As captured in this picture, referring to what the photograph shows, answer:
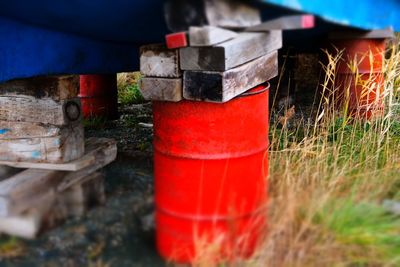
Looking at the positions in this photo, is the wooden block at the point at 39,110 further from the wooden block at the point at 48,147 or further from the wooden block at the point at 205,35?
the wooden block at the point at 205,35

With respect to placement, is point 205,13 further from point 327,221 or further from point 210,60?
point 327,221

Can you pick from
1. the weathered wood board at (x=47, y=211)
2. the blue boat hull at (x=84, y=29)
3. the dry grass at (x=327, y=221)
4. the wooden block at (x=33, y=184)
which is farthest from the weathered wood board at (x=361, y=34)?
the weathered wood board at (x=47, y=211)

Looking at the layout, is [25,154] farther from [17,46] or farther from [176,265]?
[176,265]

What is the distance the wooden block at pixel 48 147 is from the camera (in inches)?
113

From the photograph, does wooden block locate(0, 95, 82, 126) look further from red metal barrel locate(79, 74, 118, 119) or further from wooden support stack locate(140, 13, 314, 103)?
red metal barrel locate(79, 74, 118, 119)

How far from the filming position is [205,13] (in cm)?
199

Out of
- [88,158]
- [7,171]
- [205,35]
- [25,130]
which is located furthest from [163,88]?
[7,171]

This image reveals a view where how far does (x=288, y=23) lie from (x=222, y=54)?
0.31m

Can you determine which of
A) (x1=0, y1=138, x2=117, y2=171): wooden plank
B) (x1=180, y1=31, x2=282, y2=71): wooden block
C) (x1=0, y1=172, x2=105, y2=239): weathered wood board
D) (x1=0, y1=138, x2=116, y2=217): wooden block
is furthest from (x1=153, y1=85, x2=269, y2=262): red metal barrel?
(x1=0, y1=138, x2=117, y2=171): wooden plank

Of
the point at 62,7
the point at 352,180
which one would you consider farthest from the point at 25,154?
the point at 352,180

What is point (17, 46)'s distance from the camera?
275 centimetres

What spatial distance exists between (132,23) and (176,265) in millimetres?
1178

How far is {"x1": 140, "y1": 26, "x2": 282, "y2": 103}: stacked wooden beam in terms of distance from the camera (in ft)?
7.09

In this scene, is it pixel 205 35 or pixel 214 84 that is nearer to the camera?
pixel 205 35
